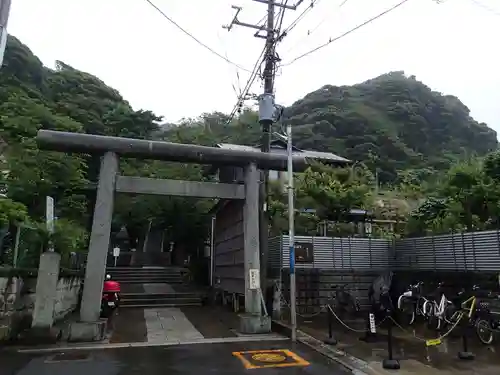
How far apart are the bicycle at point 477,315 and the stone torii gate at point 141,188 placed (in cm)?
461

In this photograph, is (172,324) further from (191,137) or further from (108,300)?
(191,137)

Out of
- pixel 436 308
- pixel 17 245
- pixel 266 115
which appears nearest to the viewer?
pixel 17 245

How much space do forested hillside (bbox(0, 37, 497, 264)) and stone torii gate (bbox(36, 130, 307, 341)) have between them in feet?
5.21

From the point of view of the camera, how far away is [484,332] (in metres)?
8.53

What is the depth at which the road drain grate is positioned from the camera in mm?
7597

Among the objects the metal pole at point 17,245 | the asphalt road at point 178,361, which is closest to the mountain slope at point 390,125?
the asphalt road at point 178,361

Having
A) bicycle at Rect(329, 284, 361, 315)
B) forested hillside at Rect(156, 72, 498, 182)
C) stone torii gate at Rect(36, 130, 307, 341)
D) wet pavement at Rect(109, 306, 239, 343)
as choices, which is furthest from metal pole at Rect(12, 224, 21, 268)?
forested hillside at Rect(156, 72, 498, 182)

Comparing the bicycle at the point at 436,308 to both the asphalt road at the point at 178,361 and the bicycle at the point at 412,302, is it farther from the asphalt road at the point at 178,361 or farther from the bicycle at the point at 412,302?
the asphalt road at the point at 178,361

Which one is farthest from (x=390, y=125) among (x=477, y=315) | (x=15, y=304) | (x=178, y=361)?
(x=15, y=304)

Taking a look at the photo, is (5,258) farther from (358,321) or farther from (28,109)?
(28,109)

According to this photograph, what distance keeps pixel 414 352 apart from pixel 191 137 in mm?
30984

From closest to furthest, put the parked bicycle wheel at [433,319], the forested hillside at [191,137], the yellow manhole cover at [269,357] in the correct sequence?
the yellow manhole cover at [269,357], the parked bicycle wheel at [433,319], the forested hillside at [191,137]

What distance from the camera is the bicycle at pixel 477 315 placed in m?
8.51

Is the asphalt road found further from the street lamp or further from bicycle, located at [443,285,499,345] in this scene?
bicycle, located at [443,285,499,345]
